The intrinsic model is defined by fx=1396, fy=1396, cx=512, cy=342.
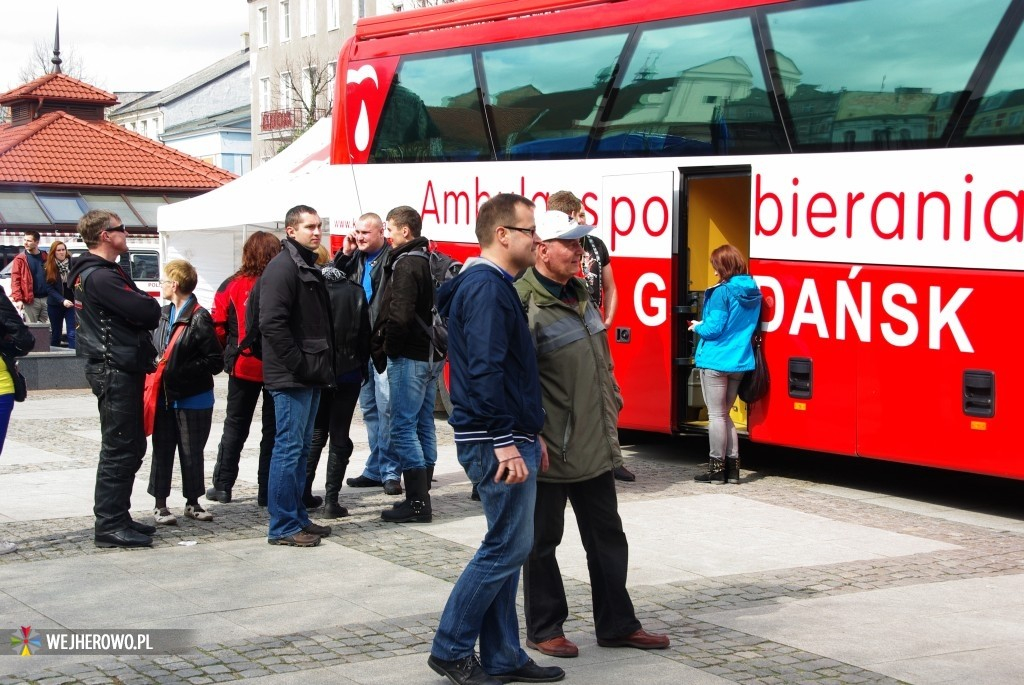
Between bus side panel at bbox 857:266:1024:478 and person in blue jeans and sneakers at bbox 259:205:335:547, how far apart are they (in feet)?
12.8

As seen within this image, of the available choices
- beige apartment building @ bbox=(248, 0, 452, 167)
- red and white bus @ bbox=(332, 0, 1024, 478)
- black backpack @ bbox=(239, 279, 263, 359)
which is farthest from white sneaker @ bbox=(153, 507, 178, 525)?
beige apartment building @ bbox=(248, 0, 452, 167)

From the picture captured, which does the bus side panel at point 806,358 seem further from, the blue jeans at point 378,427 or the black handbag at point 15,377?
the black handbag at point 15,377

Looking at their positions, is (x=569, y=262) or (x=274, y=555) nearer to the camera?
(x=569, y=262)

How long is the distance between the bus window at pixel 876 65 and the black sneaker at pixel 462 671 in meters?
5.48

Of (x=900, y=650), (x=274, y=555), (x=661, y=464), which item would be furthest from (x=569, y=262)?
(x=661, y=464)

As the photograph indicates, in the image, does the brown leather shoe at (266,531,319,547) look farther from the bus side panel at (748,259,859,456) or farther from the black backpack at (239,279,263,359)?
the bus side panel at (748,259,859,456)

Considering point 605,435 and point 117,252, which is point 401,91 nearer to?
point 117,252

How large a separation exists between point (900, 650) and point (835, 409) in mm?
4242

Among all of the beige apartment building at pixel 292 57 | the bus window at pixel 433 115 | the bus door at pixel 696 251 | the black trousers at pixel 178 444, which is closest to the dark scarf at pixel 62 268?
the bus window at pixel 433 115

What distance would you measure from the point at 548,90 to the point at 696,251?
1947 mm

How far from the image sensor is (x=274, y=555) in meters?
7.70

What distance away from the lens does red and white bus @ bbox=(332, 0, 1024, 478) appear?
8883 mm

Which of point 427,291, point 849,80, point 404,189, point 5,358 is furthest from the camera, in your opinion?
point 404,189

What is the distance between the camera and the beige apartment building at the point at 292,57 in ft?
185
